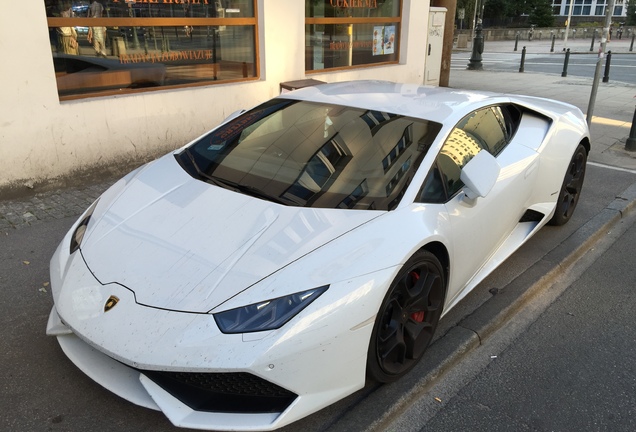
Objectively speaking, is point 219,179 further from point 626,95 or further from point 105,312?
point 626,95

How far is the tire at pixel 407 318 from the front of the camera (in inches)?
Result: 102

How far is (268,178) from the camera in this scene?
309 cm

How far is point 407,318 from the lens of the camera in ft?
9.14

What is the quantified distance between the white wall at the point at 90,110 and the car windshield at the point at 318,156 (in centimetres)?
270

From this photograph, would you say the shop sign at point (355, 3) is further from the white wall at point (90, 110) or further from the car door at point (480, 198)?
the car door at point (480, 198)

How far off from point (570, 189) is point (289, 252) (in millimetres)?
3553

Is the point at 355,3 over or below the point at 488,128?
over

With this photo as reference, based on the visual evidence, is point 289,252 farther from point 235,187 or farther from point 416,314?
point 416,314

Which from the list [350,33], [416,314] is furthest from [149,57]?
[416,314]

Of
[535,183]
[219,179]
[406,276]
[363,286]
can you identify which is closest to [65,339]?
[219,179]

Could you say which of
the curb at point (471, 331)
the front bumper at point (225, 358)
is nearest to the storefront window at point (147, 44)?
the front bumper at point (225, 358)

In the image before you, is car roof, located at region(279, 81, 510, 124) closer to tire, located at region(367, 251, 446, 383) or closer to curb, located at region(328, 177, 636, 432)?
tire, located at region(367, 251, 446, 383)

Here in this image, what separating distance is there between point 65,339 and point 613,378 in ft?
9.48

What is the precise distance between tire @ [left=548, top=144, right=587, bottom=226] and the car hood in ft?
9.06
